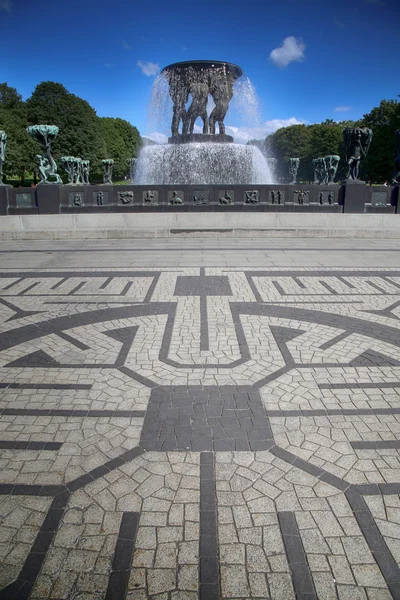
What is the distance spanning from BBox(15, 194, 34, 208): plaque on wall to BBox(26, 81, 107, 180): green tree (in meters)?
36.8

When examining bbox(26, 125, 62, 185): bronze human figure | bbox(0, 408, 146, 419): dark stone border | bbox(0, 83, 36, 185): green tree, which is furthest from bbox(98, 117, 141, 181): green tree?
bbox(0, 408, 146, 419): dark stone border

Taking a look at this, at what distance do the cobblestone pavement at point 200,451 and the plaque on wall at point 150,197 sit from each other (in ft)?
37.5

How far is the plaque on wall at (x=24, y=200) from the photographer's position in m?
18.8

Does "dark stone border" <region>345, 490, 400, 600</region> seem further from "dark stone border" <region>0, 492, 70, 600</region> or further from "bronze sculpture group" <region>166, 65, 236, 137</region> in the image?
"bronze sculpture group" <region>166, 65, 236, 137</region>

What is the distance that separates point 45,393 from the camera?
5000mm

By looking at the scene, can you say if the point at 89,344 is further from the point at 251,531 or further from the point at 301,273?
the point at 301,273

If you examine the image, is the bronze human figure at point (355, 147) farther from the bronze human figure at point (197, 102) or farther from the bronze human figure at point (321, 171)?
the bronze human figure at point (321, 171)

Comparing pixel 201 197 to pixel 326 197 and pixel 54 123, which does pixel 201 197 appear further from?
pixel 54 123

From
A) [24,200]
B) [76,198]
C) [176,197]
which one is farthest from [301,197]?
[24,200]

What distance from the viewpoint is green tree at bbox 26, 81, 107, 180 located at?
5303 centimetres

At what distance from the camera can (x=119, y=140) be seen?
8344 cm

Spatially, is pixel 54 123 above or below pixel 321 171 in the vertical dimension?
above

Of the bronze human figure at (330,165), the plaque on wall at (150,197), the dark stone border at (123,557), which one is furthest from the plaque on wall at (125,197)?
the bronze human figure at (330,165)

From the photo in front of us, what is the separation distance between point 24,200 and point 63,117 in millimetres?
39845
